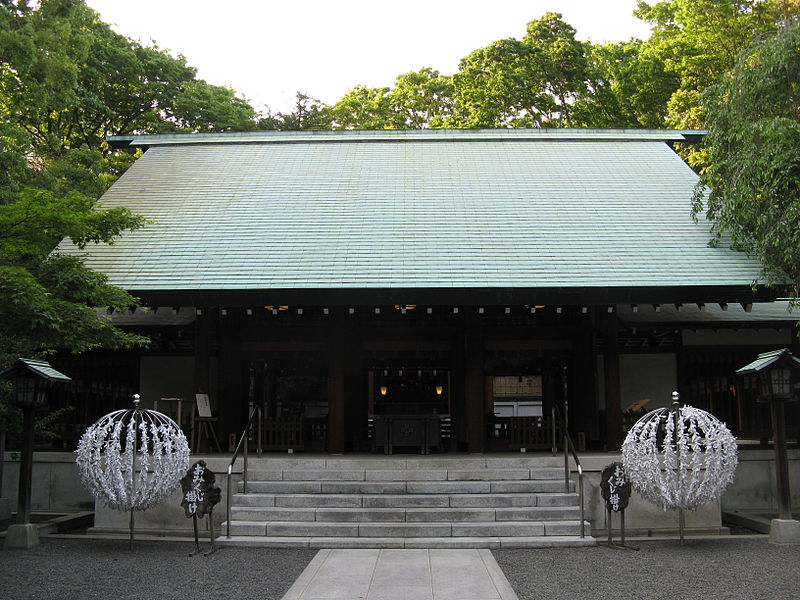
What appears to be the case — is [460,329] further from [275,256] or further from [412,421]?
[275,256]

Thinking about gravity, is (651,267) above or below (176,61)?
below

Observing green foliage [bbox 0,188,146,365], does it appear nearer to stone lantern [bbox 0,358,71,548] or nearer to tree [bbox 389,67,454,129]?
stone lantern [bbox 0,358,71,548]

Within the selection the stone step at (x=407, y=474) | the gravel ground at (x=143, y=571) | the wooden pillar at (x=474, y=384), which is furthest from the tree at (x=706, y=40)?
the gravel ground at (x=143, y=571)

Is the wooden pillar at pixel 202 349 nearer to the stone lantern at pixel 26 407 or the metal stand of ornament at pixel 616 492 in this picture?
the stone lantern at pixel 26 407

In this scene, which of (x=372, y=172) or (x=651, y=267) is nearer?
(x=651, y=267)

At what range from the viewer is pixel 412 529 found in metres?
8.99

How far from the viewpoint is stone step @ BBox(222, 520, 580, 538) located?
8.96 metres

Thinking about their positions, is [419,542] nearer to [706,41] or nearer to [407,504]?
[407,504]

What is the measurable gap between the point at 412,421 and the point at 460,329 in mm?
1786

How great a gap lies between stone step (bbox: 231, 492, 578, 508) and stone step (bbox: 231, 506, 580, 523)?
143 mm

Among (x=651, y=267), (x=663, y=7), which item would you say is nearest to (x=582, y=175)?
(x=651, y=267)

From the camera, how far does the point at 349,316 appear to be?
12.6 metres

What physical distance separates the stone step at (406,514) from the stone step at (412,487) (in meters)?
0.47

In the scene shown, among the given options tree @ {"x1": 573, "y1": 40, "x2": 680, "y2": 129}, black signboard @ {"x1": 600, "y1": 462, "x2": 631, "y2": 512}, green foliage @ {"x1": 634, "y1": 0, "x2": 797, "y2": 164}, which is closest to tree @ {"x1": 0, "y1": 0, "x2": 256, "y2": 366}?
black signboard @ {"x1": 600, "y1": 462, "x2": 631, "y2": 512}
